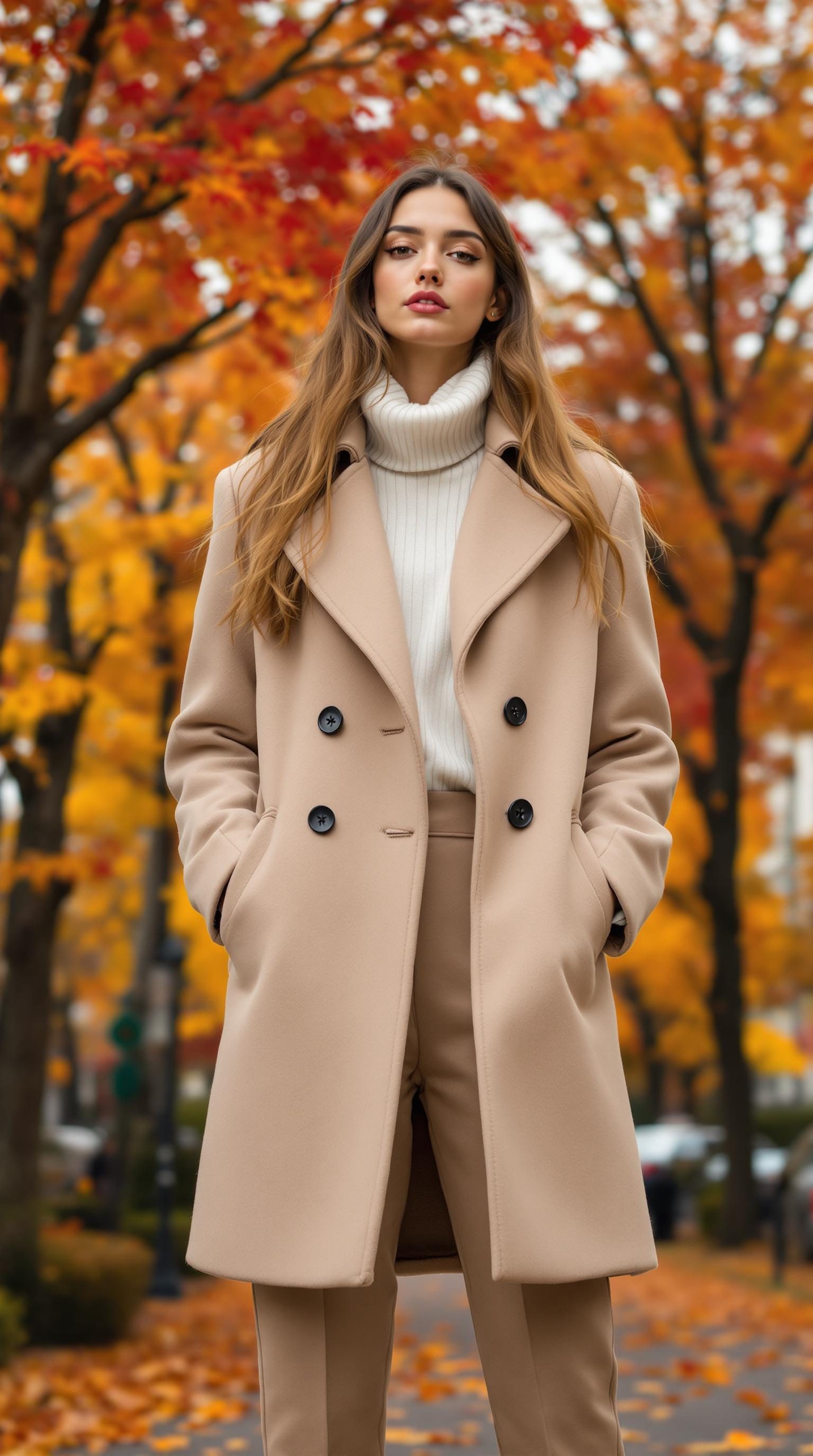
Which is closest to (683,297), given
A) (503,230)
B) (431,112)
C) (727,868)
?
(727,868)

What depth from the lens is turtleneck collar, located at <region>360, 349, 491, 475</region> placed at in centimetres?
288

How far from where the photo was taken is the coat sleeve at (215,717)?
2826mm

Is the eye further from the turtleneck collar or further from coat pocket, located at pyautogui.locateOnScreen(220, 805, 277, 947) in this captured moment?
coat pocket, located at pyautogui.locateOnScreen(220, 805, 277, 947)

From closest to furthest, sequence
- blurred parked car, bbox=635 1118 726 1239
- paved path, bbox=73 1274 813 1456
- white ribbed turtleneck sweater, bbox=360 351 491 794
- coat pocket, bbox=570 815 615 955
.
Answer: coat pocket, bbox=570 815 615 955 → white ribbed turtleneck sweater, bbox=360 351 491 794 → paved path, bbox=73 1274 813 1456 → blurred parked car, bbox=635 1118 726 1239

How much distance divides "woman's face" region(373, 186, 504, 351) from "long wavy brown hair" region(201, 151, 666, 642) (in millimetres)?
34

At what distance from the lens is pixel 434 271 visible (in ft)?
9.53

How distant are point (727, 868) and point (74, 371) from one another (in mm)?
8203

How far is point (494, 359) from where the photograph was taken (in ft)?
9.89

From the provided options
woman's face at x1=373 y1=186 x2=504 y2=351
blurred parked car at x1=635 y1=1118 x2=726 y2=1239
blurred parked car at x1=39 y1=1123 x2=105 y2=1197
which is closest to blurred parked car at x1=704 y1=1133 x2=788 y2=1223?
blurred parked car at x1=635 y1=1118 x2=726 y2=1239

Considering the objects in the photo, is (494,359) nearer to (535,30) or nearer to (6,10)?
(6,10)

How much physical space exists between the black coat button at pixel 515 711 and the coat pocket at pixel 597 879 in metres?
0.18

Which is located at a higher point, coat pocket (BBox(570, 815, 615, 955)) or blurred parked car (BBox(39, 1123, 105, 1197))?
coat pocket (BBox(570, 815, 615, 955))

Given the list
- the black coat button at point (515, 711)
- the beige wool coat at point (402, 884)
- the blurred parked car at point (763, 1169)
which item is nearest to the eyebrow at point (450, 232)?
the beige wool coat at point (402, 884)

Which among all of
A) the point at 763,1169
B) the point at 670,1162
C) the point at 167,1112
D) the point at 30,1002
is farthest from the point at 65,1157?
the point at 30,1002
